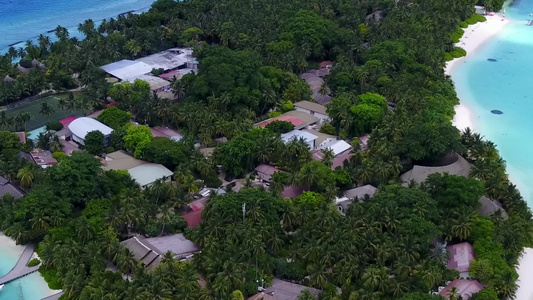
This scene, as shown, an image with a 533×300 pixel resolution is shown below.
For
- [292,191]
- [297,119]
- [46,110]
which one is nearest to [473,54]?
[297,119]

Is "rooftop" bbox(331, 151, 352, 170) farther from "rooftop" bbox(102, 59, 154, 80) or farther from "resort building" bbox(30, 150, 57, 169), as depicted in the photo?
"rooftop" bbox(102, 59, 154, 80)

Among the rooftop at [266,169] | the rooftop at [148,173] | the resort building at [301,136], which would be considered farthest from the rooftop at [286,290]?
the resort building at [301,136]

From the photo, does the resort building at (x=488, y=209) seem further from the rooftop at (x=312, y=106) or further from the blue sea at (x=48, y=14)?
the blue sea at (x=48, y=14)

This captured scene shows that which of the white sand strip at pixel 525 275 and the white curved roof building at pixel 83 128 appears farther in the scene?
the white curved roof building at pixel 83 128

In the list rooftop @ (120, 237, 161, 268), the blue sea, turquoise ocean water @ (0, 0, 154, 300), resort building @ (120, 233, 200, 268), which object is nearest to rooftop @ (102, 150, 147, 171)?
resort building @ (120, 233, 200, 268)

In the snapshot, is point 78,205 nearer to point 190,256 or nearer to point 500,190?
point 190,256

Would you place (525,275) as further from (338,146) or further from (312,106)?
(312,106)
